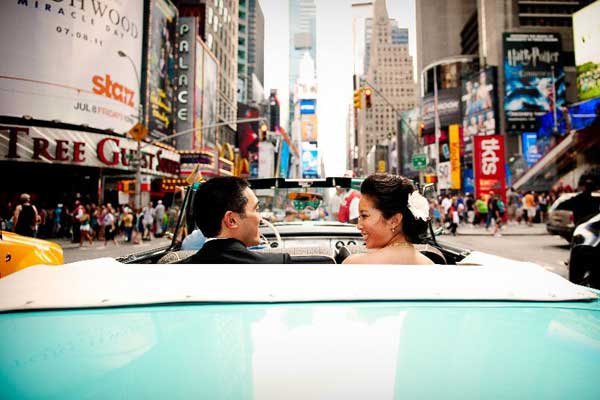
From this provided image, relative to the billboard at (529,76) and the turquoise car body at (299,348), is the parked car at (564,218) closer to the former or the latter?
the turquoise car body at (299,348)

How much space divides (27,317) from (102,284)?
0.22 m

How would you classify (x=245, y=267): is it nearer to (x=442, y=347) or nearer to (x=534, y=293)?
(x=442, y=347)

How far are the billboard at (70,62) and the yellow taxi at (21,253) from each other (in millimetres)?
18146

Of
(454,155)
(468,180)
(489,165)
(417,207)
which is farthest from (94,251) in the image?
(454,155)

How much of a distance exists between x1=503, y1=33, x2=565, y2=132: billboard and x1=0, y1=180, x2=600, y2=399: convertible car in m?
57.6

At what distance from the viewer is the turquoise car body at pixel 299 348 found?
788 millimetres

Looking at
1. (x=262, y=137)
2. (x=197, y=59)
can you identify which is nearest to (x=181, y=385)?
(x=262, y=137)

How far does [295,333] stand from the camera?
0.99 m

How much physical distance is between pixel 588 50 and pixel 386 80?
12086 centimetres

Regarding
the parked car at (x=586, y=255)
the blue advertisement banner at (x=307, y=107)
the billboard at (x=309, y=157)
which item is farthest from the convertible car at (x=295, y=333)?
the blue advertisement banner at (x=307, y=107)

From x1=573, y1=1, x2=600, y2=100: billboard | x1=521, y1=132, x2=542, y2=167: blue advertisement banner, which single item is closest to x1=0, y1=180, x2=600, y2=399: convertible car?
x1=573, y1=1, x2=600, y2=100: billboard

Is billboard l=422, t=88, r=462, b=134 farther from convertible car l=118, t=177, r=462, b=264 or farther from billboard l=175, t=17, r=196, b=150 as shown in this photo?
convertible car l=118, t=177, r=462, b=264

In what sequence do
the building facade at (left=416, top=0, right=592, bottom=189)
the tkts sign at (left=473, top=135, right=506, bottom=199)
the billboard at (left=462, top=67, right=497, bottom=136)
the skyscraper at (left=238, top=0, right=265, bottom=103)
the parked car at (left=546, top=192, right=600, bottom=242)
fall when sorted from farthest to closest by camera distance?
the skyscraper at (left=238, top=0, right=265, bottom=103) < the billboard at (left=462, top=67, right=497, bottom=136) < the building facade at (left=416, top=0, right=592, bottom=189) < the tkts sign at (left=473, top=135, right=506, bottom=199) < the parked car at (left=546, top=192, right=600, bottom=242)

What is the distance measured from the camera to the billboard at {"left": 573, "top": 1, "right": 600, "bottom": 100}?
31.8 metres
